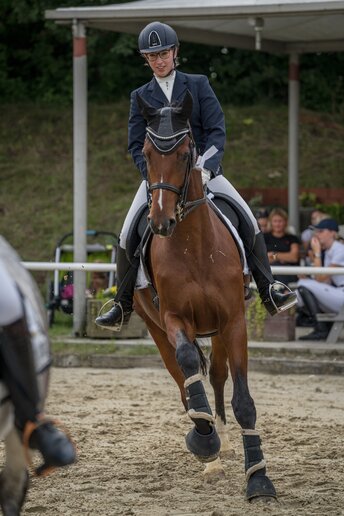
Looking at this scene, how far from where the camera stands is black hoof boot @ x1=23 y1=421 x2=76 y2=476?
5020 millimetres

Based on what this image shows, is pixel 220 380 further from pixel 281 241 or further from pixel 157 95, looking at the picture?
pixel 281 241

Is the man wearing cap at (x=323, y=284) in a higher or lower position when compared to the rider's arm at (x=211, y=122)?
lower

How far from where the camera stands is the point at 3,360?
4.96 metres

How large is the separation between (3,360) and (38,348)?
0.61ft

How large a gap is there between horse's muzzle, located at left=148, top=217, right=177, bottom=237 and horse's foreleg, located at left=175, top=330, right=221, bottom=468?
777mm

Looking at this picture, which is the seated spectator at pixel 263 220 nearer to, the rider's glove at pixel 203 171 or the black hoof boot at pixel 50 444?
the rider's glove at pixel 203 171

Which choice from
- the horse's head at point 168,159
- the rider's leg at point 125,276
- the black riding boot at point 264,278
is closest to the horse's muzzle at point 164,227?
the horse's head at point 168,159

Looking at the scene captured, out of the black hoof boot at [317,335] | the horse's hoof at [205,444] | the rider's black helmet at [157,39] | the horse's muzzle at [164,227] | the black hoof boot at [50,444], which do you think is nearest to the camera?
the black hoof boot at [50,444]

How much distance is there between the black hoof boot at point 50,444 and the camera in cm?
502

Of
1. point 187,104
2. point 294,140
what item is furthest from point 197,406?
point 294,140

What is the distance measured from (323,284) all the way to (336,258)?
1.09 ft

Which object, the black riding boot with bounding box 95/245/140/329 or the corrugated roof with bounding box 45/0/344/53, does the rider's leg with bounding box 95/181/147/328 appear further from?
the corrugated roof with bounding box 45/0/344/53

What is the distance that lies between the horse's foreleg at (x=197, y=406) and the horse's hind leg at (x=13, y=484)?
2.09 m

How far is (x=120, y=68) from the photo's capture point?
72.4 feet
